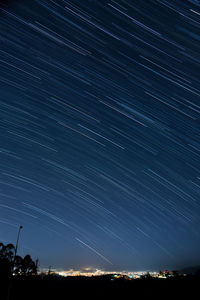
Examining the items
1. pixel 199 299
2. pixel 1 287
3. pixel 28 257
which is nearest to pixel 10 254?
pixel 28 257

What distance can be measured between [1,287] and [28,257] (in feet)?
107

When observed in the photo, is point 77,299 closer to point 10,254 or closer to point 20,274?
point 10,254

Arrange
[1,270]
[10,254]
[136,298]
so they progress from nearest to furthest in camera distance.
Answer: [136,298], [1,270], [10,254]

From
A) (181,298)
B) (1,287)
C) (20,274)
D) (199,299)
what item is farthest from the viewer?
(20,274)

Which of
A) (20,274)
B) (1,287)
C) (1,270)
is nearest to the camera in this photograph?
(1,287)

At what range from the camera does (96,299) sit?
27359mm

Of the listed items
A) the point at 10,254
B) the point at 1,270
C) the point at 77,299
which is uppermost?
the point at 10,254

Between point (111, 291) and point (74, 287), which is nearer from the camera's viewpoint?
point (111, 291)

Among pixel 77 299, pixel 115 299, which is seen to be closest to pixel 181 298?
pixel 115 299

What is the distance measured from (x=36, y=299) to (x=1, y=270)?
1354 centimetres

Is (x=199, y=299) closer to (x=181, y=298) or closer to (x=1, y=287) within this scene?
(x=181, y=298)

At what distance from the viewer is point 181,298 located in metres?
24.9

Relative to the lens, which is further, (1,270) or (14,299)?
(1,270)

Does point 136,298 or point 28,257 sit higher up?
point 28,257
